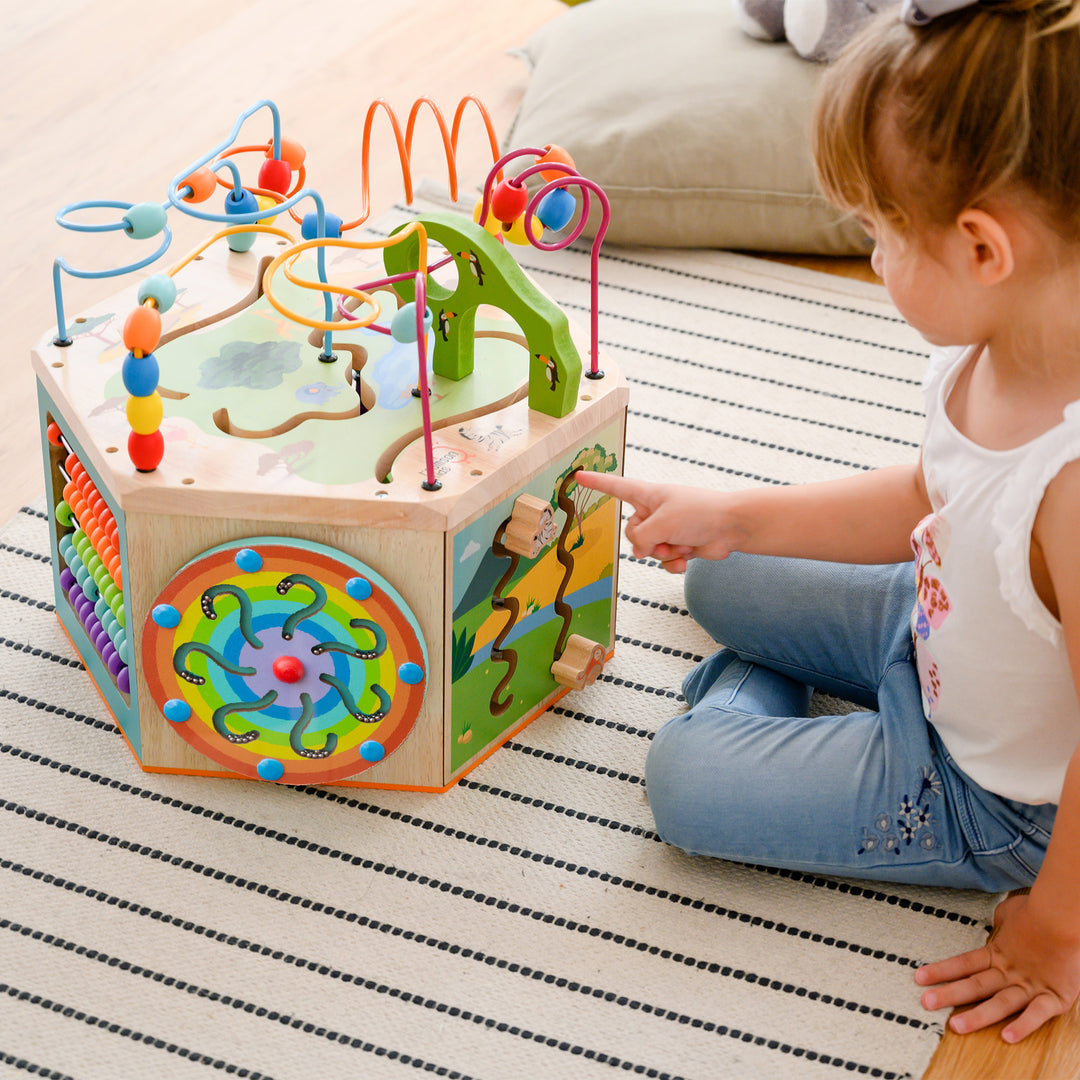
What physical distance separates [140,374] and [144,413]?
2cm

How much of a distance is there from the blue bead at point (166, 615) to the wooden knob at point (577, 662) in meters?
0.29

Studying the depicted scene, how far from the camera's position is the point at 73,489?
991 mm

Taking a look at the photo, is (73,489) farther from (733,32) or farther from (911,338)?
(733,32)

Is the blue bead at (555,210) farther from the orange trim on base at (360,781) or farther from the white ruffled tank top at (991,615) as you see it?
the orange trim on base at (360,781)

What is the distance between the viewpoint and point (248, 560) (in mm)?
853

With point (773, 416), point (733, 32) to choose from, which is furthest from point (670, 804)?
point (733, 32)

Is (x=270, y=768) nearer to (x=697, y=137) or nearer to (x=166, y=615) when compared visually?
(x=166, y=615)

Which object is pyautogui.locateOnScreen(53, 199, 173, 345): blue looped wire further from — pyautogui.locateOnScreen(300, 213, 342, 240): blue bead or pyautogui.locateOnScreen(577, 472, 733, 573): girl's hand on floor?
pyautogui.locateOnScreen(577, 472, 733, 573): girl's hand on floor

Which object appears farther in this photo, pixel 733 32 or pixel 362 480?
pixel 733 32

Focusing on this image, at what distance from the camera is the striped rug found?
0.82m

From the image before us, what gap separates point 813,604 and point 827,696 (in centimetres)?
11

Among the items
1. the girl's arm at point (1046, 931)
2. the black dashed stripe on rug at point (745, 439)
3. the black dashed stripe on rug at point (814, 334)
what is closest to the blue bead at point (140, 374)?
the girl's arm at point (1046, 931)

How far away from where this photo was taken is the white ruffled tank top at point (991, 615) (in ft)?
2.48

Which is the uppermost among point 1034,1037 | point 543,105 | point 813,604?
point 543,105
